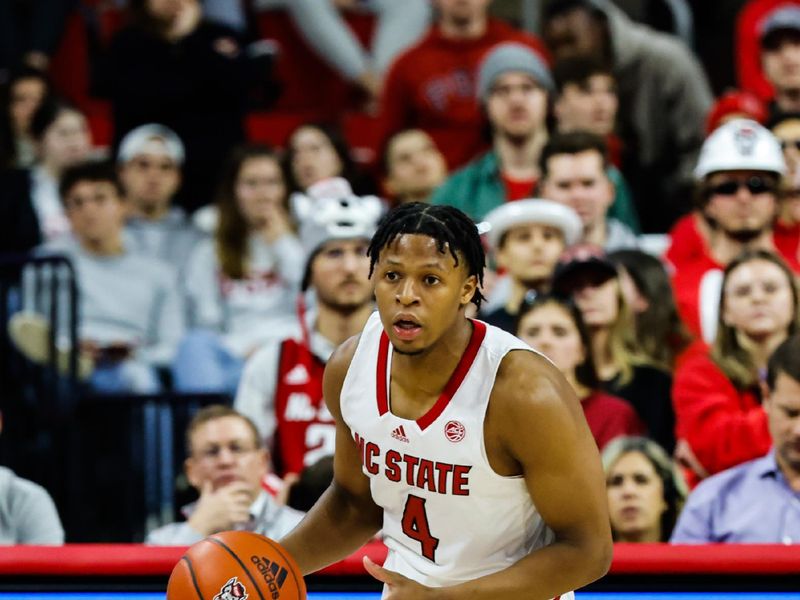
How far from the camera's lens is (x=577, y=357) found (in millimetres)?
5078

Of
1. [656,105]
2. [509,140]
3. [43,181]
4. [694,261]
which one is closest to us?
[694,261]

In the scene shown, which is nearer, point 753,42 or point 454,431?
point 454,431

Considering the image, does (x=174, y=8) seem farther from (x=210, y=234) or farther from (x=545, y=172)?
(x=545, y=172)

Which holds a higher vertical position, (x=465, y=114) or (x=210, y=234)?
(x=465, y=114)

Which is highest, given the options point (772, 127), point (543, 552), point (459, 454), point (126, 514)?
point (772, 127)

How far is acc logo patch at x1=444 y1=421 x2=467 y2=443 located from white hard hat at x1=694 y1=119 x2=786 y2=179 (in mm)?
3151

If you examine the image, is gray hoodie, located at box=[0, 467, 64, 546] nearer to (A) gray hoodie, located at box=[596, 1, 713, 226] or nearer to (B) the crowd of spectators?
(B) the crowd of spectators

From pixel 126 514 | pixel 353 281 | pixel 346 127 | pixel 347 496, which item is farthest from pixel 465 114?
pixel 347 496

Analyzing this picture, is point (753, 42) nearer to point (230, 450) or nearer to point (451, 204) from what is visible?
point (451, 204)

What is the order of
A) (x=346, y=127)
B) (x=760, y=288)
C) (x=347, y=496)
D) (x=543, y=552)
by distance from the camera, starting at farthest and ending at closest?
(x=346, y=127), (x=760, y=288), (x=347, y=496), (x=543, y=552)

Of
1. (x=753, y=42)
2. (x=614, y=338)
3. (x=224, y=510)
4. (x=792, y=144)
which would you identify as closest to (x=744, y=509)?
(x=614, y=338)

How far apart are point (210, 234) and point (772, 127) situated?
2.53 meters

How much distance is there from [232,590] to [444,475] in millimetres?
499

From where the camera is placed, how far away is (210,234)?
22.8 feet
